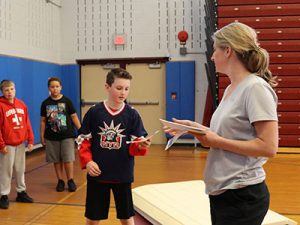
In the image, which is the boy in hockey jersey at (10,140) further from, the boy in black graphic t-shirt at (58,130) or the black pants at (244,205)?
the black pants at (244,205)

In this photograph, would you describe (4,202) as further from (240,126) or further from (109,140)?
(240,126)

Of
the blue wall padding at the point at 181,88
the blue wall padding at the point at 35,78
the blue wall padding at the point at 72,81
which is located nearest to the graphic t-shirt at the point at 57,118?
the blue wall padding at the point at 35,78

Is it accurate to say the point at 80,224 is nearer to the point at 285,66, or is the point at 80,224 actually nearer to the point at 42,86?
the point at 42,86

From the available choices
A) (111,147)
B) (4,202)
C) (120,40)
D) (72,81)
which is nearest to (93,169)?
(111,147)

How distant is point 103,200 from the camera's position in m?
2.63

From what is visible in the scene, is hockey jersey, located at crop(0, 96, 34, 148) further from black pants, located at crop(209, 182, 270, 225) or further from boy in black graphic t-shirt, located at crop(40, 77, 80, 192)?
black pants, located at crop(209, 182, 270, 225)

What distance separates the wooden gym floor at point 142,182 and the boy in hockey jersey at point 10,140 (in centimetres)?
21

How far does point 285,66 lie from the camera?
8141mm

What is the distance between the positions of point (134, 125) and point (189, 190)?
1438mm

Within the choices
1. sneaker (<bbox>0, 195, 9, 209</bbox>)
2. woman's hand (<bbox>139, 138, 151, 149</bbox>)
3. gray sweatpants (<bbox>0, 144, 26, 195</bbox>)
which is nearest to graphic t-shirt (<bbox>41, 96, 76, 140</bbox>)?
gray sweatpants (<bbox>0, 144, 26, 195</bbox>)

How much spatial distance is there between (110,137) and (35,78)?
5657 millimetres

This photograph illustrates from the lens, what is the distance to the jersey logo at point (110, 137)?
2604 mm

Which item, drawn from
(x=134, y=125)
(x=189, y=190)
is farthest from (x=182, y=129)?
(x=189, y=190)

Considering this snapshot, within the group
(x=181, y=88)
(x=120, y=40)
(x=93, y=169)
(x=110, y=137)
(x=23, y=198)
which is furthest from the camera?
(x=120, y=40)
